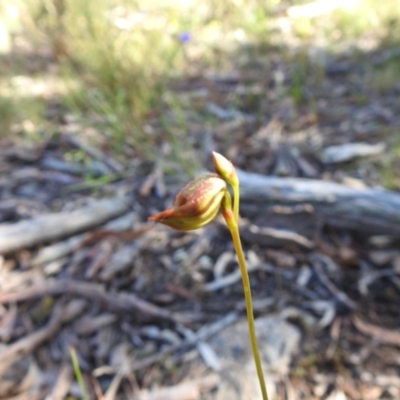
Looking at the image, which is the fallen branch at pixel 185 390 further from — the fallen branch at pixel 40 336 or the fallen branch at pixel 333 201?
the fallen branch at pixel 333 201

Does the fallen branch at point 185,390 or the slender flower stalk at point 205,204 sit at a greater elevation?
the slender flower stalk at point 205,204

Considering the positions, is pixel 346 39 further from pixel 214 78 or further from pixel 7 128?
pixel 7 128

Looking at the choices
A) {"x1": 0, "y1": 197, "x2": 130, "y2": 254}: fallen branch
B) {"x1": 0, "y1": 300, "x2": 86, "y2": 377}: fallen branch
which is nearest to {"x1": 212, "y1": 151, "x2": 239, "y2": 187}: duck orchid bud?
{"x1": 0, "y1": 300, "x2": 86, "y2": 377}: fallen branch

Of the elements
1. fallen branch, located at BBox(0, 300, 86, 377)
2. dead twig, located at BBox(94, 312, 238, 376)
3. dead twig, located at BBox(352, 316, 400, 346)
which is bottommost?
dead twig, located at BBox(352, 316, 400, 346)

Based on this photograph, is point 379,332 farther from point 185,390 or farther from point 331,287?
point 185,390

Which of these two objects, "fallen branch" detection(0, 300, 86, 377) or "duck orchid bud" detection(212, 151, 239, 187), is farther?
"fallen branch" detection(0, 300, 86, 377)

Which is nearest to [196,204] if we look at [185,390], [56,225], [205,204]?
[205,204]

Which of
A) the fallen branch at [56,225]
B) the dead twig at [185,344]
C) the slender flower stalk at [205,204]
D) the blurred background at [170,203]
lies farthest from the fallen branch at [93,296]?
the slender flower stalk at [205,204]

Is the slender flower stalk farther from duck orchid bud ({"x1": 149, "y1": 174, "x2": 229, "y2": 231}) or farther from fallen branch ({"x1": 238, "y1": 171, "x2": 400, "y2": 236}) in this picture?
fallen branch ({"x1": 238, "y1": 171, "x2": 400, "y2": 236})
